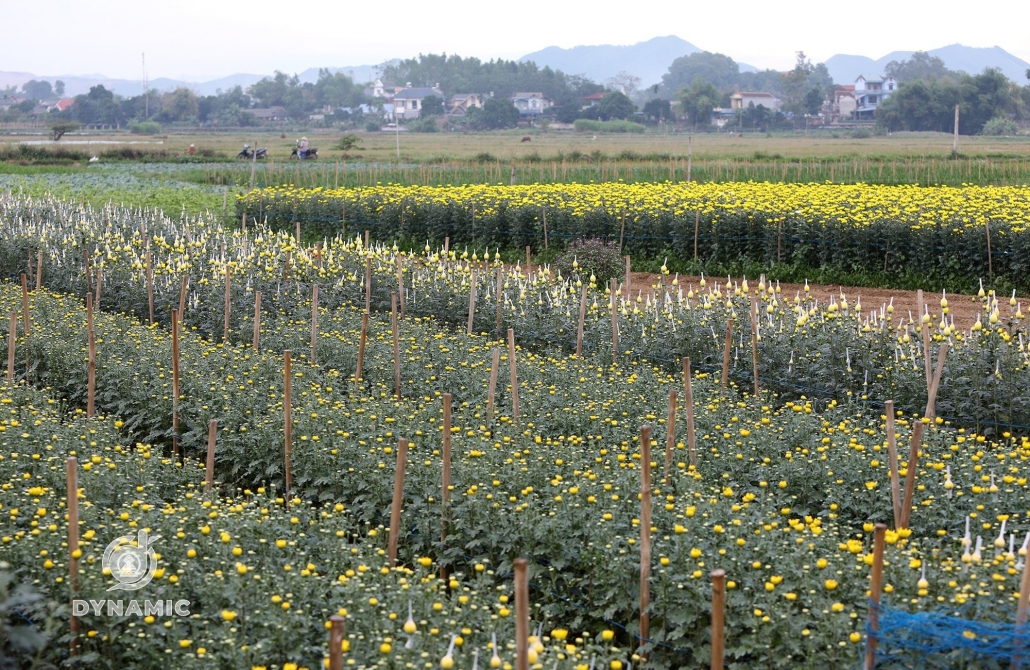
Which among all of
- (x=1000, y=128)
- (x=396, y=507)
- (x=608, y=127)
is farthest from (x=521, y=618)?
(x=608, y=127)

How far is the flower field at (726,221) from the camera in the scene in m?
16.2

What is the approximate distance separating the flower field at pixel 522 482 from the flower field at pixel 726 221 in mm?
6993

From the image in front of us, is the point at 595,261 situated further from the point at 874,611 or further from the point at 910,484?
the point at 874,611

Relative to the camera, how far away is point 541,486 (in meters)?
6.64

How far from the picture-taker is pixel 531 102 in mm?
142625

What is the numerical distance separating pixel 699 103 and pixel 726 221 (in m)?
94.5

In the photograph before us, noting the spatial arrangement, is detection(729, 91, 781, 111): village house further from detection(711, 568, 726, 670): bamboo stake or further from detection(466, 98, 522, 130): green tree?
detection(711, 568, 726, 670): bamboo stake

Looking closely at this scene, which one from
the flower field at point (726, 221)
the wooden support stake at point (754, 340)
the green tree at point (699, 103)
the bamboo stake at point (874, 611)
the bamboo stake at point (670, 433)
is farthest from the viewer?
the green tree at point (699, 103)

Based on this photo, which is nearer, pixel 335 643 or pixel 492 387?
pixel 335 643

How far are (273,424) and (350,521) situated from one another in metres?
1.57

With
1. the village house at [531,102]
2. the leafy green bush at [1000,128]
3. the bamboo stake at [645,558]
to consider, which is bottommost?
the bamboo stake at [645,558]

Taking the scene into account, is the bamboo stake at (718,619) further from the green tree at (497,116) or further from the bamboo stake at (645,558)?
the green tree at (497,116)

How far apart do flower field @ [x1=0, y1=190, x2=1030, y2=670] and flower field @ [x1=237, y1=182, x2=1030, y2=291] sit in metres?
6.99

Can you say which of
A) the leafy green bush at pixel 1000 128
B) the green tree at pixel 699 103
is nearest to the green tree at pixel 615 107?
the green tree at pixel 699 103
